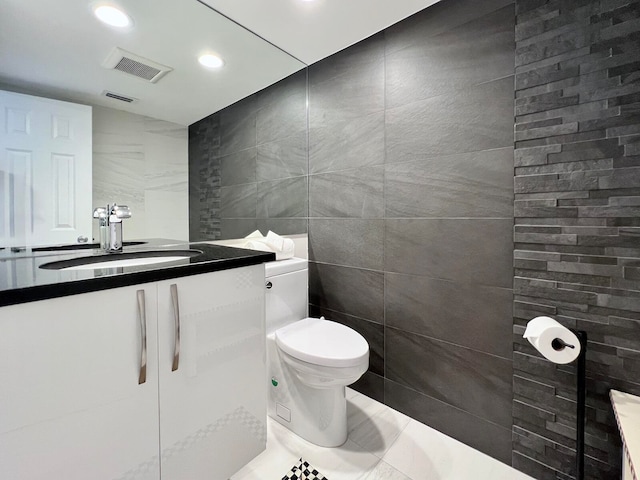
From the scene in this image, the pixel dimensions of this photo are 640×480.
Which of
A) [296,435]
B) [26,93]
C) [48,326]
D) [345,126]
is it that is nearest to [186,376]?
[48,326]

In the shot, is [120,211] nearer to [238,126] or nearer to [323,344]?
[238,126]

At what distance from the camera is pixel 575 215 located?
1162 millimetres

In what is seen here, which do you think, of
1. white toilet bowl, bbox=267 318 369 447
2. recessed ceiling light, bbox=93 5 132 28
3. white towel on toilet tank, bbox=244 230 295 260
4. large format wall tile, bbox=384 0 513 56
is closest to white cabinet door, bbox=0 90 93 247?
recessed ceiling light, bbox=93 5 132 28

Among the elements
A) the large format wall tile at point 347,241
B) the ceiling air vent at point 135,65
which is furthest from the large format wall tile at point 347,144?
the ceiling air vent at point 135,65

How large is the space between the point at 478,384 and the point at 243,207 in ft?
5.28

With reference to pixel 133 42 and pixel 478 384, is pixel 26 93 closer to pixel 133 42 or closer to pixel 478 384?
pixel 133 42

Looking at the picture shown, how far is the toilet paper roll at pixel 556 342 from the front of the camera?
3.47 ft

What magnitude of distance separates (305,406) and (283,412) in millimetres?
176

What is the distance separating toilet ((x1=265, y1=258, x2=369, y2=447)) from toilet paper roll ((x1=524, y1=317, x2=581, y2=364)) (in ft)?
2.20

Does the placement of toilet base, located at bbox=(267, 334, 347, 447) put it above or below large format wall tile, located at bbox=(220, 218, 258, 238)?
below

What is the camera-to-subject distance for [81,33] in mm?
1273

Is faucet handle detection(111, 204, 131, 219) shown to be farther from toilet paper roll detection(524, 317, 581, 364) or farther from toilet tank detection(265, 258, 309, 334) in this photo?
toilet paper roll detection(524, 317, 581, 364)

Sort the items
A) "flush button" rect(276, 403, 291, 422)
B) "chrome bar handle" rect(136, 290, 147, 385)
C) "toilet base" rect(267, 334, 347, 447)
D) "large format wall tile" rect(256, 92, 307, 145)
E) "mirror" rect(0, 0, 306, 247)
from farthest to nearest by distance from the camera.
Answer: "large format wall tile" rect(256, 92, 307, 145) < "flush button" rect(276, 403, 291, 422) < "toilet base" rect(267, 334, 347, 447) < "mirror" rect(0, 0, 306, 247) < "chrome bar handle" rect(136, 290, 147, 385)

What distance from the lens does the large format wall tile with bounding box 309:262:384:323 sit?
70.9 inches
